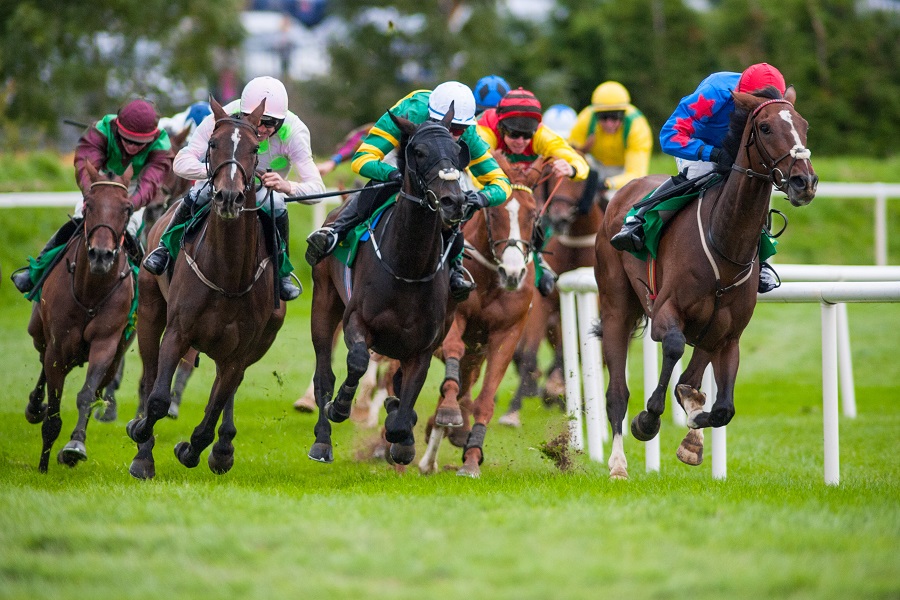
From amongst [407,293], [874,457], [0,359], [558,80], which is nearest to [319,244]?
[407,293]

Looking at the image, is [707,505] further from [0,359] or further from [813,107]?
[813,107]

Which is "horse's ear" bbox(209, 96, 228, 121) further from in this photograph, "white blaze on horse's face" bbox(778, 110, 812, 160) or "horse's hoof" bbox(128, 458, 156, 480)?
"white blaze on horse's face" bbox(778, 110, 812, 160)

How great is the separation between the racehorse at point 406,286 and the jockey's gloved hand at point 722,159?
1.59 metres

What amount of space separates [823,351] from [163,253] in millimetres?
4202

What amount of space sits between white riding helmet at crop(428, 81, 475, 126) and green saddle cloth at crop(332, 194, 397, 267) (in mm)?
628

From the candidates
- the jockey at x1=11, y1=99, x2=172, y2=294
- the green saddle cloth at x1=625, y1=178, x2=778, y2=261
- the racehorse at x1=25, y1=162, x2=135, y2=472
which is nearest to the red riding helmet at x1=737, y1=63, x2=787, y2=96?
the green saddle cloth at x1=625, y1=178, x2=778, y2=261

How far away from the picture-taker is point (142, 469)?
7711 millimetres

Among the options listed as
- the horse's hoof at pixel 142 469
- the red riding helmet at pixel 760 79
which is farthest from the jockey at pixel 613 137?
the horse's hoof at pixel 142 469

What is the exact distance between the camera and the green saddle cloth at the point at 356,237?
7.81 meters

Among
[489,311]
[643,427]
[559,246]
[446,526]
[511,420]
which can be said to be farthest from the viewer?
[559,246]

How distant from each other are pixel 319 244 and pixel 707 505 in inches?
121

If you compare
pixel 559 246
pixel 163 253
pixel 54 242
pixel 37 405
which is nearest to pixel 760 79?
pixel 163 253

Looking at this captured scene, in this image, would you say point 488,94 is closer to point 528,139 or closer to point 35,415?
point 528,139

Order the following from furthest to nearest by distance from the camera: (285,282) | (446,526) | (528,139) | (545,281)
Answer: (545,281), (528,139), (285,282), (446,526)
